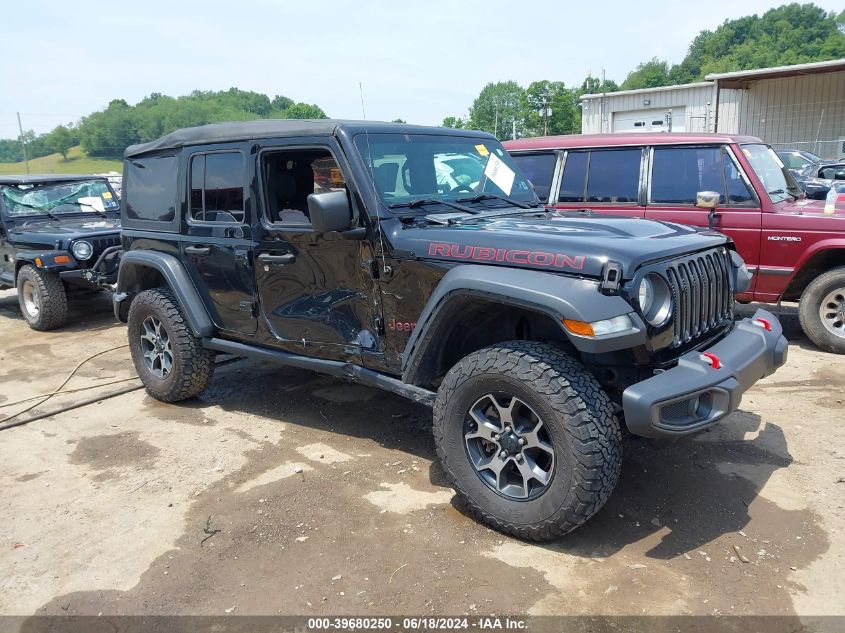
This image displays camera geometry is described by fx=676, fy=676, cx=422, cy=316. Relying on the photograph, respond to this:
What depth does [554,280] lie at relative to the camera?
2.99 meters

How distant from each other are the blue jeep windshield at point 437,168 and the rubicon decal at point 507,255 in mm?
526

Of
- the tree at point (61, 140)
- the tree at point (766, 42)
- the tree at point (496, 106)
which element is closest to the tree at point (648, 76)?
the tree at point (766, 42)

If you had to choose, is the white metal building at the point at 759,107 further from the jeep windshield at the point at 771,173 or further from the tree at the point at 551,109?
the tree at the point at 551,109

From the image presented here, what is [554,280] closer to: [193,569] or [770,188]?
[193,569]

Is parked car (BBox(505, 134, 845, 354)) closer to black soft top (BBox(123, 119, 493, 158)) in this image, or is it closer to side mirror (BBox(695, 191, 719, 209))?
side mirror (BBox(695, 191, 719, 209))

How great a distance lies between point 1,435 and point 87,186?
5510mm

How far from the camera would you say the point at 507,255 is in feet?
10.4

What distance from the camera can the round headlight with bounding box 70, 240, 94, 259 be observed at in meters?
7.70

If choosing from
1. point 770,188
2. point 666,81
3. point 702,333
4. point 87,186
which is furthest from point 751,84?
point 666,81

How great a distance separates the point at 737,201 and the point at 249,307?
4451 millimetres

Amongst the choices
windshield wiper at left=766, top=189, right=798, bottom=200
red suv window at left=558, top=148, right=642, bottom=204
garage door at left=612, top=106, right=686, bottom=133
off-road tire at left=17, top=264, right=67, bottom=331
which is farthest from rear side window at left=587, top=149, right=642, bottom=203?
garage door at left=612, top=106, right=686, bottom=133

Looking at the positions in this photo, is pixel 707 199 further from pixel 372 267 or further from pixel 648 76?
pixel 648 76

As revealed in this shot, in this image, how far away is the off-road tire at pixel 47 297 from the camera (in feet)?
25.6

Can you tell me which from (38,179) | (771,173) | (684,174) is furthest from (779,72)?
(38,179)
